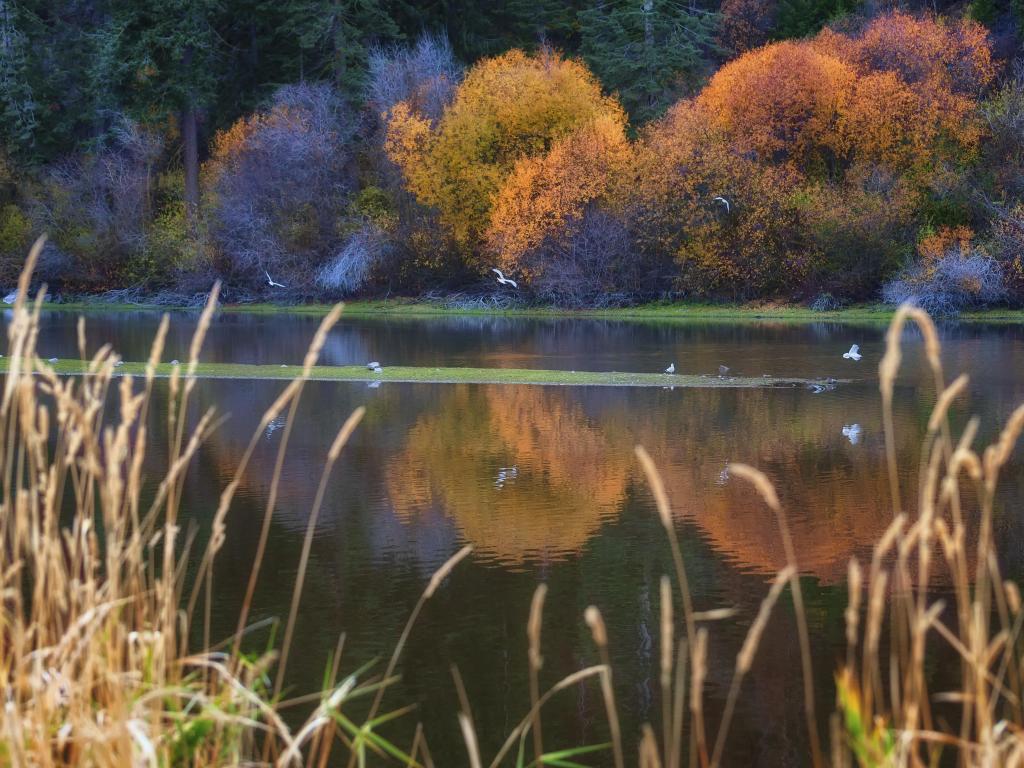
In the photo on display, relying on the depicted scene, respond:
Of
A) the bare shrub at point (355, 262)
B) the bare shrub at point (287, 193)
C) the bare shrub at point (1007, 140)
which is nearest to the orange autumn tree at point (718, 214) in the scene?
the bare shrub at point (1007, 140)

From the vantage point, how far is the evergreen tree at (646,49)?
52.8 metres

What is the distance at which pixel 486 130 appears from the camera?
48250 mm

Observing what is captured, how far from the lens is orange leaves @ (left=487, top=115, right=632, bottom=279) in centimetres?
4628

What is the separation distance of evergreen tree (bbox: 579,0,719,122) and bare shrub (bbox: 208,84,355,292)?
1049 centimetres

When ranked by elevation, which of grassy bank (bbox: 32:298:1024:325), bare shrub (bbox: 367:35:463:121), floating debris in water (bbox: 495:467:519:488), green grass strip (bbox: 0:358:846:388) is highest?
bare shrub (bbox: 367:35:463:121)

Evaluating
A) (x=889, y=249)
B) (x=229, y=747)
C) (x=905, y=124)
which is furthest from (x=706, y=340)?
(x=229, y=747)

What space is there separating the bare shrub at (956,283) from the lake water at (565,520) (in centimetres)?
1467

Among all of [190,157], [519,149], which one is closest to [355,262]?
[519,149]

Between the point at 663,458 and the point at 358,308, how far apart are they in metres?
34.6

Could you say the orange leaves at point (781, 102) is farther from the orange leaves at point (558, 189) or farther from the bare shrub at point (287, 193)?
the bare shrub at point (287, 193)

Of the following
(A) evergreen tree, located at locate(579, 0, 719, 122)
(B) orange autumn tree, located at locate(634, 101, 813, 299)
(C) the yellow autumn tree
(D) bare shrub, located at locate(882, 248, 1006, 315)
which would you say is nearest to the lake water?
(D) bare shrub, located at locate(882, 248, 1006, 315)

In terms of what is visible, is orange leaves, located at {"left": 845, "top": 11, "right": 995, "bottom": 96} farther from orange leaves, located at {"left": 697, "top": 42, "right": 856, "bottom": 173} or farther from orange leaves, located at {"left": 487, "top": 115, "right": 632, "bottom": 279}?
orange leaves, located at {"left": 487, "top": 115, "right": 632, "bottom": 279}

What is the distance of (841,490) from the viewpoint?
13453mm

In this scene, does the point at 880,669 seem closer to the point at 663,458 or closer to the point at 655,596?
the point at 655,596
